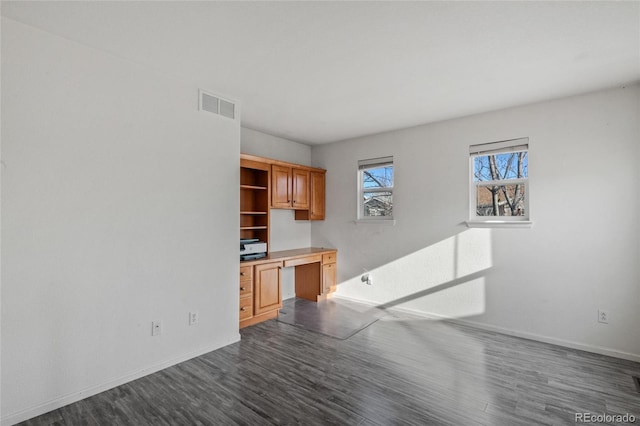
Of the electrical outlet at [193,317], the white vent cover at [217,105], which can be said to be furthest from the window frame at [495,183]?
the electrical outlet at [193,317]

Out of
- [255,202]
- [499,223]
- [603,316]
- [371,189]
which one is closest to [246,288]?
[255,202]

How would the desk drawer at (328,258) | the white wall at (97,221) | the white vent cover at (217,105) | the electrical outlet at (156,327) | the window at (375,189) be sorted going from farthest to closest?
the desk drawer at (328,258) < the window at (375,189) < the white vent cover at (217,105) < the electrical outlet at (156,327) < the white wall at (97,221)

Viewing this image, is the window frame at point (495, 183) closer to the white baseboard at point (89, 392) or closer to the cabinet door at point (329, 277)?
the cabinet door at point (329, 277)

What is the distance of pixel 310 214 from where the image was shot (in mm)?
4969

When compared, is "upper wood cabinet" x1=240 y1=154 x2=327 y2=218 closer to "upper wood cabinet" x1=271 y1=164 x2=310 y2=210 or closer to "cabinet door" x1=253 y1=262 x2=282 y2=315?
"upper wood cabinet" x1=271 y1=164 x2=310 y2=210

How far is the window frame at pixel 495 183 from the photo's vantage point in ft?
11.1

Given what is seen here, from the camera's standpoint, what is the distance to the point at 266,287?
3848 millimetres

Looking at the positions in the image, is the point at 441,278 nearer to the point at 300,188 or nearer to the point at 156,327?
the point at 300,188

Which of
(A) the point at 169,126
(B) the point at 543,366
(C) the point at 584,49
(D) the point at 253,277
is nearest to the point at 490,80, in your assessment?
(C) the point at 584,49

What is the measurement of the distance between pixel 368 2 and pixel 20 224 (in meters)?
2.56

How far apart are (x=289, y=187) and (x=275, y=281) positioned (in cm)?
139

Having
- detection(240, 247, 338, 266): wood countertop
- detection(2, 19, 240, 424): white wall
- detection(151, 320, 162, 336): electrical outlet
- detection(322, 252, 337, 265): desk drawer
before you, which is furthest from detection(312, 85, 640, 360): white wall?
detection(151, 320, 162, 336): electrical outlet

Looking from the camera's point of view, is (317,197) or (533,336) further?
(317,197)

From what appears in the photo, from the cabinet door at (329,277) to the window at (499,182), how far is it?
86.1 inches
